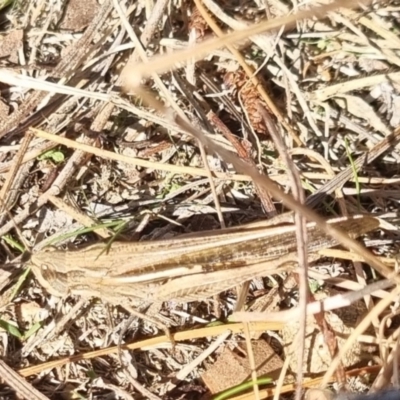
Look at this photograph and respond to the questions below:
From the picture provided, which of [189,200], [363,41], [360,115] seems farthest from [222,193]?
[363,41]

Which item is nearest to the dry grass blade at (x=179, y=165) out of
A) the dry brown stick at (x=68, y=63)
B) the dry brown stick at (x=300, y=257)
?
the dry brown stick at (x=68, y=63)

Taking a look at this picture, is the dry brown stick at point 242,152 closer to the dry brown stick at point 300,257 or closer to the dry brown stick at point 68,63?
the dry brown stick at point 300,257

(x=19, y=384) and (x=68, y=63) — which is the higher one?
(x=68, y=63)

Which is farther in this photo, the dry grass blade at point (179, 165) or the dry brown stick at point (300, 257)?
the dry grass blade at point (179, 165)

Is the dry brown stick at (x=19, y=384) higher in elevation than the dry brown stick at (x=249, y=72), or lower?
lower

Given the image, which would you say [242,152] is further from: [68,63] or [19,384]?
[19,384]

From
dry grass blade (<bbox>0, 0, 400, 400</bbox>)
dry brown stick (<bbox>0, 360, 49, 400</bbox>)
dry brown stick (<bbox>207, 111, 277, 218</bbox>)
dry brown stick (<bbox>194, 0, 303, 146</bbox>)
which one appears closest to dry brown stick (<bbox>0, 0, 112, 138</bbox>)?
dry grass blade (<bbox>0, 0, 400, 400</bbox>)

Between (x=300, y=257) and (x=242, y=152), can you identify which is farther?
(x=242, y=152)

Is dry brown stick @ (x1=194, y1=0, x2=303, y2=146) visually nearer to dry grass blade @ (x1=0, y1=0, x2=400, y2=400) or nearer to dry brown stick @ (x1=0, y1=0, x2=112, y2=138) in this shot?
dry grass blade @ (x1=0, y1=0, x2=400, y2=400)

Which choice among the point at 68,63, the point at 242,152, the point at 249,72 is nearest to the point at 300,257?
the point at 242,152
